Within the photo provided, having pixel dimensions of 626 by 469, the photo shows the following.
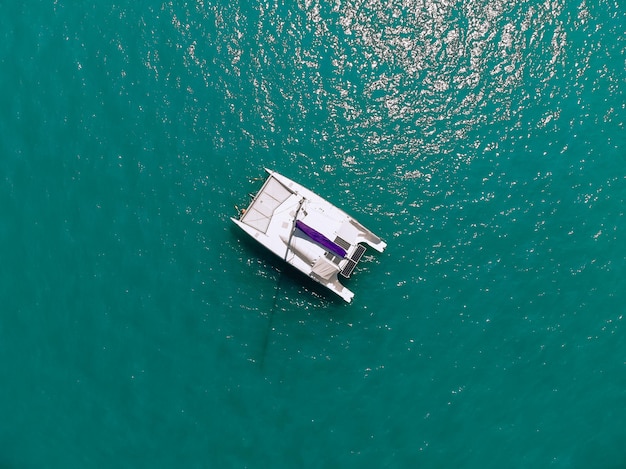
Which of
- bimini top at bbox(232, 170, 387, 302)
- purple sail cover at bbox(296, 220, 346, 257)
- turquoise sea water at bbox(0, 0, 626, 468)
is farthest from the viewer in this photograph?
turquoise sea water at bbox(0, 0, 626, 468)

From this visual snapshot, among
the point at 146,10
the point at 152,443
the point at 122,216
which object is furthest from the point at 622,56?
the point at 152,443

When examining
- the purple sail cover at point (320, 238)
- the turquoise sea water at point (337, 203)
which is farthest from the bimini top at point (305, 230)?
the turquoise sea water at point (337, 203)

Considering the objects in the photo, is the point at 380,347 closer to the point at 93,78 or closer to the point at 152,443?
the point at 152,443

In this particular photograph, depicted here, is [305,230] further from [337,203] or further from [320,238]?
[337,203]

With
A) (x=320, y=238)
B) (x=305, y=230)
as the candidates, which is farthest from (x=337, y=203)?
(x=305, y=230)

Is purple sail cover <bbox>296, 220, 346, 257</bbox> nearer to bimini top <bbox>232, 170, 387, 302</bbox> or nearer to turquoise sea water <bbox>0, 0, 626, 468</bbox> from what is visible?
bimini top <bbox>232, 170, 387, 302</bbox>

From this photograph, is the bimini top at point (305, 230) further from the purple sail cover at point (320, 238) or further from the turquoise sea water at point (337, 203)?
the turquoise sea water at point (337, 203)

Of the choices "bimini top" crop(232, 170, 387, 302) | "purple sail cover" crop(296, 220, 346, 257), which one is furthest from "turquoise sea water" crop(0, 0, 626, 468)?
"purple sail cover" crop(296, 220, 346, 257)
